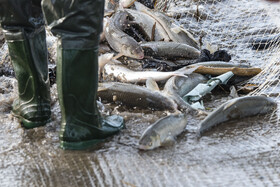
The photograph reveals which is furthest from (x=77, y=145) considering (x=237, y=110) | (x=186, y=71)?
(x=186, y=71)

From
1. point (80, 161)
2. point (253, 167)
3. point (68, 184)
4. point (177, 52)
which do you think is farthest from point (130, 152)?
point (177, 52)

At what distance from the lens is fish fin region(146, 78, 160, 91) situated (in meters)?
4.70

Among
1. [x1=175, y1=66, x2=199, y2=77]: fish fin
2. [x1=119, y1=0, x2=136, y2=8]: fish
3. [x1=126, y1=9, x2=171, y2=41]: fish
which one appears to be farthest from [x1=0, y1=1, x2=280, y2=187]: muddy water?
[x1=119, y1=0, x2=136, y2=8]: fish

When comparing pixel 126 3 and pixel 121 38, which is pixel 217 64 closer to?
pixel 121 38

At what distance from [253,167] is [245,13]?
559 cm

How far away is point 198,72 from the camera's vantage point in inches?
205

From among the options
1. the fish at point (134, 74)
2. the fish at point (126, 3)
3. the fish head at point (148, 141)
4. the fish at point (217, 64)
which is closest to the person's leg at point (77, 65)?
the fish head at point (148, 141)

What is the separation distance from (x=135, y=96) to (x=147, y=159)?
4.17 ft

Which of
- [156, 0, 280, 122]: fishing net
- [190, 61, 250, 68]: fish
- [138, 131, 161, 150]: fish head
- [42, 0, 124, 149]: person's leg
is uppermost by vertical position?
[42, 0, 124, 149]: person's leg

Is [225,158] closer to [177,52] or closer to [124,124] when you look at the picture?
[124,124]

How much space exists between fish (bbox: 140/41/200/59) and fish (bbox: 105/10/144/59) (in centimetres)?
19

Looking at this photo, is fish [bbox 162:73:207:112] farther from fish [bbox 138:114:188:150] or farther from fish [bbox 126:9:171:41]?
fish [bbox 126:9:171:41]

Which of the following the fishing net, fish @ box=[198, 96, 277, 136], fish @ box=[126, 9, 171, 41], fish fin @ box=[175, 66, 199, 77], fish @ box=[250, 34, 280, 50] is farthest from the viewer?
fish @ box=[126, 9, 171, 41]

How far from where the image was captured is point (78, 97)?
3.24 m
